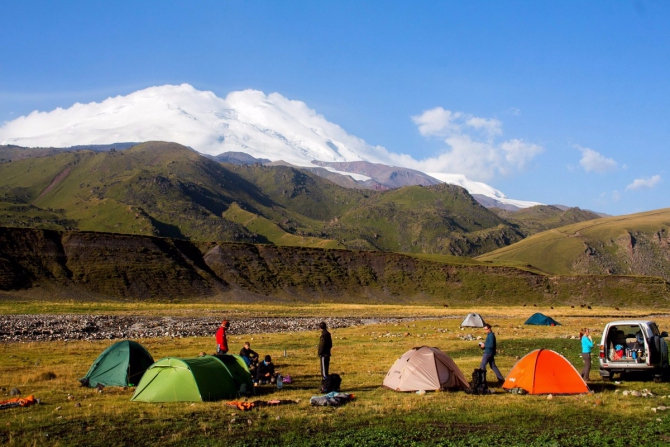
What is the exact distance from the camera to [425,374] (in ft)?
70.8

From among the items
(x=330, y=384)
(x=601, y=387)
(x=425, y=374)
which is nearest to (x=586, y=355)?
(x=601, y=387)

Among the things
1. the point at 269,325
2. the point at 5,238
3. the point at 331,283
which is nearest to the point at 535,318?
the point at 269,325

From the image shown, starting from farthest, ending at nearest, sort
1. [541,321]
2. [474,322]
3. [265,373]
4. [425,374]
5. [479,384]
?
[541,321], [474,322], [265,373], [425,374], [479,384]

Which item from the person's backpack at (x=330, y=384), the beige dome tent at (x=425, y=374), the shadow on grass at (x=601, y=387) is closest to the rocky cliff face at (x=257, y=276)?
the person's backpack at (x=330, y=384)

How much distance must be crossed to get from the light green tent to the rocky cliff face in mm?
98568

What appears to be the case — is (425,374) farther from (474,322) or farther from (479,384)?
(474,322)

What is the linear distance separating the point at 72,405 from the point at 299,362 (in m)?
15.1

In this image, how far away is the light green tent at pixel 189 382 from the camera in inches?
772

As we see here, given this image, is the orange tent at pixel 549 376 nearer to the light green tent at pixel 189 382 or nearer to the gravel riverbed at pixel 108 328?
the light green tent at pixel 189 382

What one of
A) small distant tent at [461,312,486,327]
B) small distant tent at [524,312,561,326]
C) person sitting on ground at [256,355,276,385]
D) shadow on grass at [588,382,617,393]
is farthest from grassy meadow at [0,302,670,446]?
small distant tent at [524,312,561,326]

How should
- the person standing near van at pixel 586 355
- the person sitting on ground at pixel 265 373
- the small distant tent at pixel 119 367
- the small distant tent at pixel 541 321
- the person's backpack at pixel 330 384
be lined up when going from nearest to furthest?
the person's backpack at pixel 330 384 → the person standing near van at pixel 586 355 → the small distant tent at pixel 119 367 → the person sitting on ground at pixel 265 373 → the small distant tent at pixel 541 321

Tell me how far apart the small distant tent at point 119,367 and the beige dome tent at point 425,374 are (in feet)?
34.4

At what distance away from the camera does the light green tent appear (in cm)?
1961

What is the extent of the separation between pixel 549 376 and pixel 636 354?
15.8 feet
